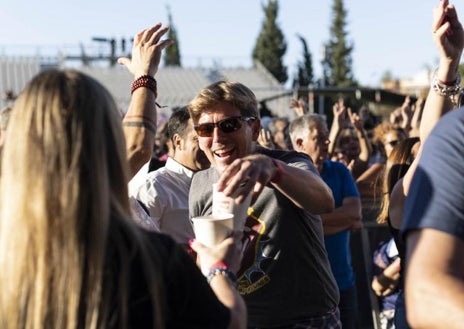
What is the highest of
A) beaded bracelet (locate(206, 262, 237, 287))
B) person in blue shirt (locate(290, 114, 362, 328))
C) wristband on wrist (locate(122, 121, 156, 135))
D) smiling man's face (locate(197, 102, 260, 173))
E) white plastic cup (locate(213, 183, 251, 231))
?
wristband on wrist (locate(122, 121, 156, 135))

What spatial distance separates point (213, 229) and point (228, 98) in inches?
52.9

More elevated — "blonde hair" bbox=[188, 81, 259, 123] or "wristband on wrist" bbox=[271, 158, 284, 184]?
"blonde hair" bbox=[188, 81, 259, 123]

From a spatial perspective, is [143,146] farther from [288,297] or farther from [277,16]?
[277,16]

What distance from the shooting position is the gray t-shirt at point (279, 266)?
328 centimetres

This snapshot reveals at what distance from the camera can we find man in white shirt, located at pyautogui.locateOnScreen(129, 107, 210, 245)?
13.7 ft

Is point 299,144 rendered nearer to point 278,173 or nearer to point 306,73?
point 278,173

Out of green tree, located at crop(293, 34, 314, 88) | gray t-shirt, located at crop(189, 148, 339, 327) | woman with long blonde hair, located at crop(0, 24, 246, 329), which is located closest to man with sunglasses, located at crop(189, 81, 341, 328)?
gray t-shirt, located at crop(189, 148, 339, 327)

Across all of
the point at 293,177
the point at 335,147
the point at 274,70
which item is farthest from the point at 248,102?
the point at 274,70

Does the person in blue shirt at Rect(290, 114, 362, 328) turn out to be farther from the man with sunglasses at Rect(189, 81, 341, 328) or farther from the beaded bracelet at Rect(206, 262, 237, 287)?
the beaded bracelet at Rect(206, 262, 237, 287)

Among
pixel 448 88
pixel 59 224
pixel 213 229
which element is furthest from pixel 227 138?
pixel 59 224

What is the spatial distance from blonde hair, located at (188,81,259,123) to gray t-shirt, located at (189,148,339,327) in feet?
1.19

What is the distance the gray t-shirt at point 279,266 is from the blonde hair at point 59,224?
1.50m

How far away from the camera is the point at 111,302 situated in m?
1.79

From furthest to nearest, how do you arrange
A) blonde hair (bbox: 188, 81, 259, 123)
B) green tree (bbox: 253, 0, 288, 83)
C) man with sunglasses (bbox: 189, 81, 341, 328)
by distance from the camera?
green tree (bbox: 253, 0, 288, 83) → blonde hair (bbox: 188, 81, 259, 123) → man with sunglasses (bbox: 189, 81, 341, 328)
